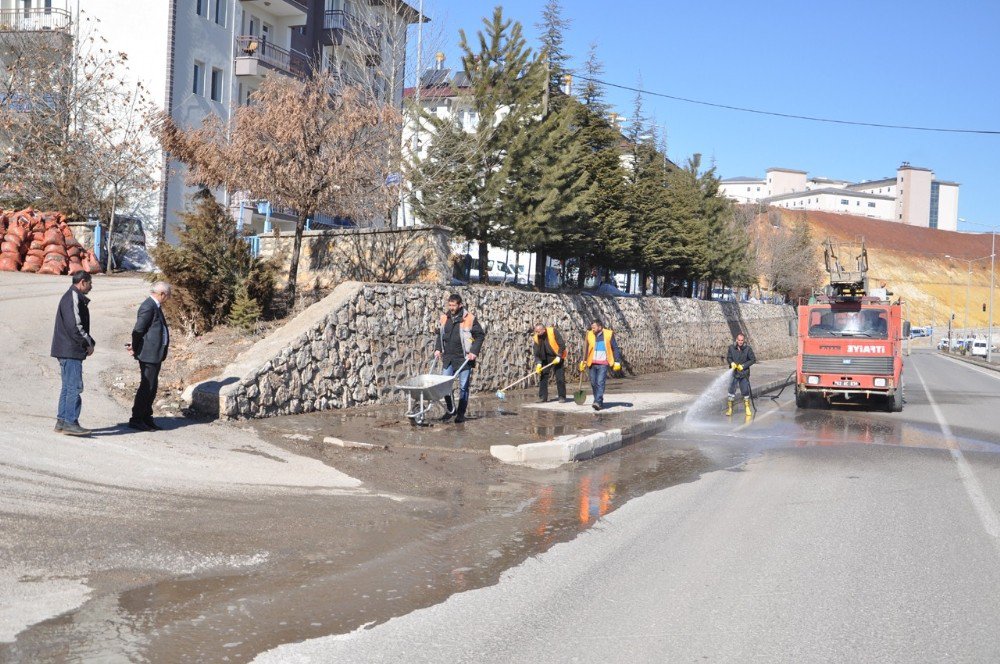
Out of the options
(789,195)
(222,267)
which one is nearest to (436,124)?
(222,267)

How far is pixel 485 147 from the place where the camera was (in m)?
20.6

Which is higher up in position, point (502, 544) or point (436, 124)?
point (436, 124)

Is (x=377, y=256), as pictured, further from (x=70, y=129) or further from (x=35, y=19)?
(x=35, y=19)

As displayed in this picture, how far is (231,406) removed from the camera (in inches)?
455

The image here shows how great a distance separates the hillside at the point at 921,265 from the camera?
123938mm

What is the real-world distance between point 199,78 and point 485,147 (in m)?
16.5

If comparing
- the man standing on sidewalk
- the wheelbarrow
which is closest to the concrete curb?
the wheelbarrow

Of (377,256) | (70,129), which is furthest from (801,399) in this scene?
(70,129)

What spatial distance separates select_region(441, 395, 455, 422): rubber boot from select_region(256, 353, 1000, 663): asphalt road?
4270 mm

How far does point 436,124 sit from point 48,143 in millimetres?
14724

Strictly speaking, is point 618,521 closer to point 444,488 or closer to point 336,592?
point 444,488

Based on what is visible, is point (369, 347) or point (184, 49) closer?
point (369, 347)

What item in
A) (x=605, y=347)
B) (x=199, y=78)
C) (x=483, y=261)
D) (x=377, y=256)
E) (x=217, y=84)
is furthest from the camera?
(x=217, y=84)

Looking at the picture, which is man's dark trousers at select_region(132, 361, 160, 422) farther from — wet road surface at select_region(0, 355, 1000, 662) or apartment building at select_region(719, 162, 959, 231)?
apartment building at select_region(719, 162, 959, 231)
